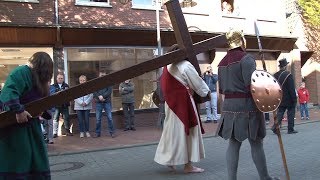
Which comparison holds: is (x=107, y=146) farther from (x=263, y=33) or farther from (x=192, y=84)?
(x=263, y=33)

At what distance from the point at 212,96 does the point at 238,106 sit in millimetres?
9209

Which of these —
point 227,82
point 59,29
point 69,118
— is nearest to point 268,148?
point 227,82

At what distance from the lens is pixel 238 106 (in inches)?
Answer: 203

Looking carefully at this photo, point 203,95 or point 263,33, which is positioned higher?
point 263,33

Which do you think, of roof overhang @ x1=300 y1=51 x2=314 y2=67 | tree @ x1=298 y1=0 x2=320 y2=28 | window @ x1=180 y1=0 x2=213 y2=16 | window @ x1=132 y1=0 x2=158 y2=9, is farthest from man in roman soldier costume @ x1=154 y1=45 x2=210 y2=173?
roof overhang @ x1=300 y1=51 x2=314 y2=67

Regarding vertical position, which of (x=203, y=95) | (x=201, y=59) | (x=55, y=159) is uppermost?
(x=201, y=59)

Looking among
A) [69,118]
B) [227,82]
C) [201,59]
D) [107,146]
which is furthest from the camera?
[201,59]

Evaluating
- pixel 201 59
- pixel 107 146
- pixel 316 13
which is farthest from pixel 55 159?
pixel 316 13

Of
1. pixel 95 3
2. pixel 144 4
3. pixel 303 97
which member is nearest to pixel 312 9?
pixel 303 97

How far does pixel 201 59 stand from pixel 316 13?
6.05 meters

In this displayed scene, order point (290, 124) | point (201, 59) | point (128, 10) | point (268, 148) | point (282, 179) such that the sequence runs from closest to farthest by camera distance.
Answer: point (282, 179)
point (268, 148)
point (290, 124)
point (128, 10)
point (201, 59)

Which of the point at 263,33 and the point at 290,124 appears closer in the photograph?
the point at 290,124

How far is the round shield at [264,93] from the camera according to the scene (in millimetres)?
4812

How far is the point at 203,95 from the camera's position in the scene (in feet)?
20.5
